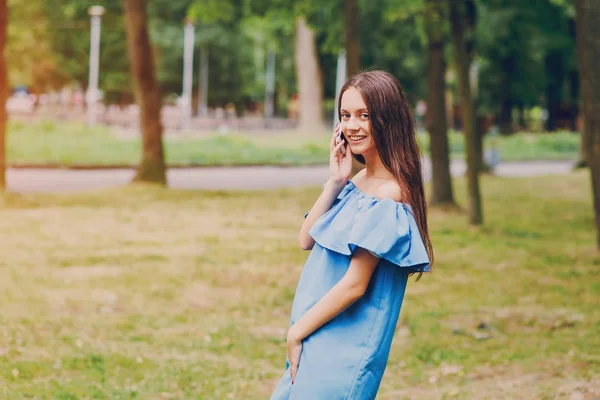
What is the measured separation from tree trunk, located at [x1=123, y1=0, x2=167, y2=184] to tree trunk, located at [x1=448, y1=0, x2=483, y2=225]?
6302mm

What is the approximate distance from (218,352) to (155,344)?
1.50ft

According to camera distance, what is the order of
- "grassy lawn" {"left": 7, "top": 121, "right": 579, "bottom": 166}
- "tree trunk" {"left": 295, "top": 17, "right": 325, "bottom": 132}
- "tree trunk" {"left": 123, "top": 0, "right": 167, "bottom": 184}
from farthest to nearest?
"tree trunk" {"left": 295, "top": 17, "right": 325, "bottom": 132}
"grassy lawn" {"left": 7, "top": 121, "right": 579, "bottom": 166}
"tree trunk" {"left": 123, "top": 0, "right": 167, "bottom": 184}

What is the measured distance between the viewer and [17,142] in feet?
98.1

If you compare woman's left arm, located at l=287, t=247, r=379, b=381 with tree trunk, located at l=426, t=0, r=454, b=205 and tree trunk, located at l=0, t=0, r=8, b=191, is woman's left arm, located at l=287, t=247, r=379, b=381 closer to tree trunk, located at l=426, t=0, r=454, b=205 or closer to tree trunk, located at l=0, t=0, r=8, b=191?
tree trunk, located at l=0, t=0, r=8, b=191

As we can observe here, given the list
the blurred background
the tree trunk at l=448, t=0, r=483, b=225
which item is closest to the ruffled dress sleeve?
the blurred background

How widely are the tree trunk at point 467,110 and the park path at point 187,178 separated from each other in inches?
188

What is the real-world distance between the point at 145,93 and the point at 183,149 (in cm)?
1300

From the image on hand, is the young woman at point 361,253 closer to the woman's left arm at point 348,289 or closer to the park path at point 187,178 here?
the woman's left arm at point 348,289

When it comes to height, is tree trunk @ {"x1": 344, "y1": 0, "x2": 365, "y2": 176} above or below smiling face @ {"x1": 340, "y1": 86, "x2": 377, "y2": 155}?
above

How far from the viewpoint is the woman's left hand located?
2.93m

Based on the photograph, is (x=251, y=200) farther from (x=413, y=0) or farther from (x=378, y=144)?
(x=378, y=144)

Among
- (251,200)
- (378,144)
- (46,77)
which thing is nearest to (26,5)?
(46,77)

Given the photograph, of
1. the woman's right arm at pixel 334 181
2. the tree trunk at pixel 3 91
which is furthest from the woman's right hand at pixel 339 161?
the tree trunk at pixel 3 91

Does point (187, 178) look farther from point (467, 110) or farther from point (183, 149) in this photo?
point (467, 110)
